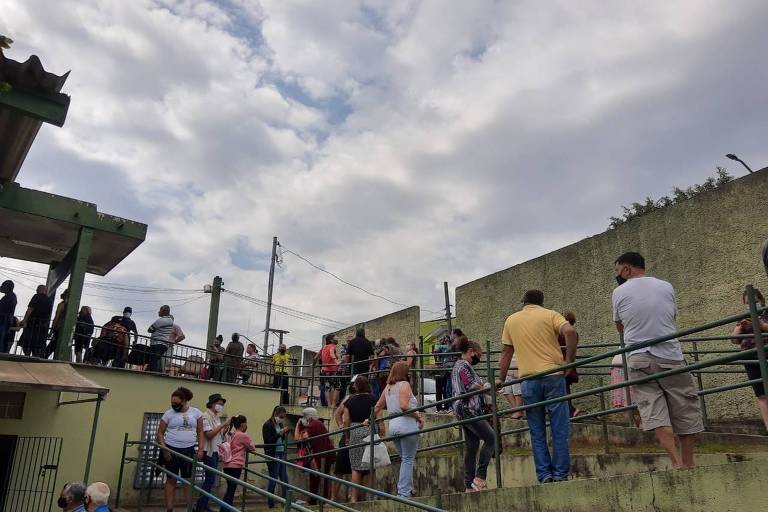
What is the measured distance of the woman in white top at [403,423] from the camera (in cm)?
673

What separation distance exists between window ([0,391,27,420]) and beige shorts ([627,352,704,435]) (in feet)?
33.5

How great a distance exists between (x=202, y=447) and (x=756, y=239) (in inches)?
342

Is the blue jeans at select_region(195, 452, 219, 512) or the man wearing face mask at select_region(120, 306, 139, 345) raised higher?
the man wearing face mask at select_region(120, 306, 139, 345)

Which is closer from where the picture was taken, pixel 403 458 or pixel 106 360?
pixel 403 458

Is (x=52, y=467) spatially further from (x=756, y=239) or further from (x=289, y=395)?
(x=756, y=239)

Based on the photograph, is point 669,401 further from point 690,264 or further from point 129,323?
point 129,323

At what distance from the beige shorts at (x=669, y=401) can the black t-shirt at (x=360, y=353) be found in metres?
8.62

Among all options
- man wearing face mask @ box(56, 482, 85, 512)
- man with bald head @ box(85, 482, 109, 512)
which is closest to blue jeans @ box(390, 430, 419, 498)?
man with bald head @ box(85, 482, 109, 512)

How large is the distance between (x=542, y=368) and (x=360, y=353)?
7656 mm

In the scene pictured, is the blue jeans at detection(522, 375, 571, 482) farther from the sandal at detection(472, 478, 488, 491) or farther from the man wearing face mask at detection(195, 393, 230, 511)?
the man wearing face mask at detection(195, 393, 230, 511)

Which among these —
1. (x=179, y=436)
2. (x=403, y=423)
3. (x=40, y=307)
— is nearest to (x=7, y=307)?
(x=40, y=307)

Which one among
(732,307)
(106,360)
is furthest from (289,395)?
(732,307)

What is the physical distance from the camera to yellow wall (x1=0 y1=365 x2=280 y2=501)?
412 inches

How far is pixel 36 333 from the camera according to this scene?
11016mm
